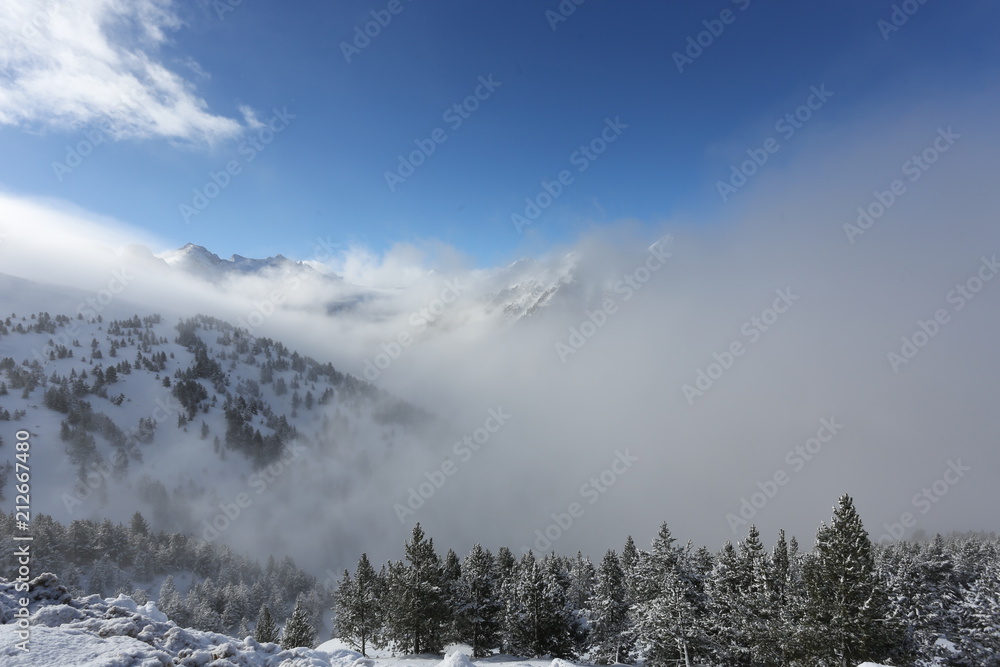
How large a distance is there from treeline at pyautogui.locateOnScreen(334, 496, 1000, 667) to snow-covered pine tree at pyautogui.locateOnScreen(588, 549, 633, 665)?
0.15 meters

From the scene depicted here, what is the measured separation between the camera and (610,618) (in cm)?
5197

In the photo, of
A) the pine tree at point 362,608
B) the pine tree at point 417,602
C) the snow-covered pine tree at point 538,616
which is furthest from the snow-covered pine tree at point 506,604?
the pine tree at point 362,608

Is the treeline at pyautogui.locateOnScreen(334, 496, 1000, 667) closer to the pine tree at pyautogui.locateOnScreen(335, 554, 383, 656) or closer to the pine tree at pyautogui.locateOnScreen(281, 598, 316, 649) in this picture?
the pine tree at pyautogui.locateOnScreen(335, 554, 383, 656)

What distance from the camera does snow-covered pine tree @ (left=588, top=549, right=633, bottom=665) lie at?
51.3 meters

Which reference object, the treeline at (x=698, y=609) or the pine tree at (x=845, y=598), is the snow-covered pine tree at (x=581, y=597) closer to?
the treeline at (x=698, y=609)

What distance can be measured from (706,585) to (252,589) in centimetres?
13732

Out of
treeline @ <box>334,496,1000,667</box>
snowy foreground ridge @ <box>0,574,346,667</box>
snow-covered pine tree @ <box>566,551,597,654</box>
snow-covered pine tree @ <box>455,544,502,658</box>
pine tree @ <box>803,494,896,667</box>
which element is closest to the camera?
snowy foreground ridge @ <box>0,574,346,667</box>

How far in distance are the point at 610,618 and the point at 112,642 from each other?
52.0 metres

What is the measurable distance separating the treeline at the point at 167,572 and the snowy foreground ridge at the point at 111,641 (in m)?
102

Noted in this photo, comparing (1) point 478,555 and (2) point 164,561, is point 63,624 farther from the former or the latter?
(2) point 164,561

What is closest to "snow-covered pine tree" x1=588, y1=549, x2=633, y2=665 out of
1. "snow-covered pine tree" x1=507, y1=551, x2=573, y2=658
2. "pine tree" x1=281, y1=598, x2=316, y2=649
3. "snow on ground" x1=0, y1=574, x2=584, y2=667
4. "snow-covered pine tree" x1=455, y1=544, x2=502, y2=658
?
"snow-covered pine tree" x1=507, y1=551, x2=573, y2=658

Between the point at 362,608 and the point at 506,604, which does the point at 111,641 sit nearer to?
the point at 362,608

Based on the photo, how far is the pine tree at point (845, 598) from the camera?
88.4 feet

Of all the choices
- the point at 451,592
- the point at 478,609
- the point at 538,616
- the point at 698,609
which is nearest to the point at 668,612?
the point at 698,609
